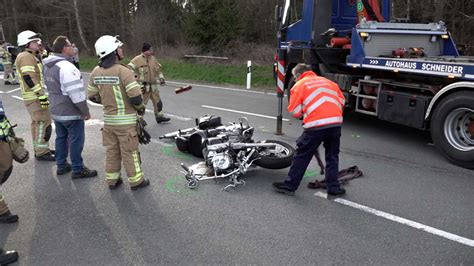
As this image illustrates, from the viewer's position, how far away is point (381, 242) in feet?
11.3

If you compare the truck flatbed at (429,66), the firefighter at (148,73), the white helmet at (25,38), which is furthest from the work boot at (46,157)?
the truck flatbed at (429,66)

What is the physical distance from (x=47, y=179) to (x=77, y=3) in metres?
29.5

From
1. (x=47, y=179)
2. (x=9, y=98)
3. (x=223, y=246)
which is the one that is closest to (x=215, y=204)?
(x=223, y=246)

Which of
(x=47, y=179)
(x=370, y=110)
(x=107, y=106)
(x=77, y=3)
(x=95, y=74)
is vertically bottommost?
(x=47, y=179)

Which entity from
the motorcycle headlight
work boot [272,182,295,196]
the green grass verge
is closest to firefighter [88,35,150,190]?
the motorcycle headlight

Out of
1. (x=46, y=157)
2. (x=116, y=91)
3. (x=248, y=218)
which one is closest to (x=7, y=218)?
(x=116, y=91)

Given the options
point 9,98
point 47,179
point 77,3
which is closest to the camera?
point 47,179

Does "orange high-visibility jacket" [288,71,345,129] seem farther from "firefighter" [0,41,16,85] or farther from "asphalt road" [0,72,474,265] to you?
"firefighter" [0,41,16,85]

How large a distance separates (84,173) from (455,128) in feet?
16.6

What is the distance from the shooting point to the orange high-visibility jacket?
13.8ft

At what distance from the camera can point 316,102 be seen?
4.22 m

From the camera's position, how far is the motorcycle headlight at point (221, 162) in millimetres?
4781

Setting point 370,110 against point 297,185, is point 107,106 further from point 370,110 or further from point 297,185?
point 370,110

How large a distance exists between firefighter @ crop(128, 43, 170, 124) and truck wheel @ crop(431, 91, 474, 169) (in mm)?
5040
